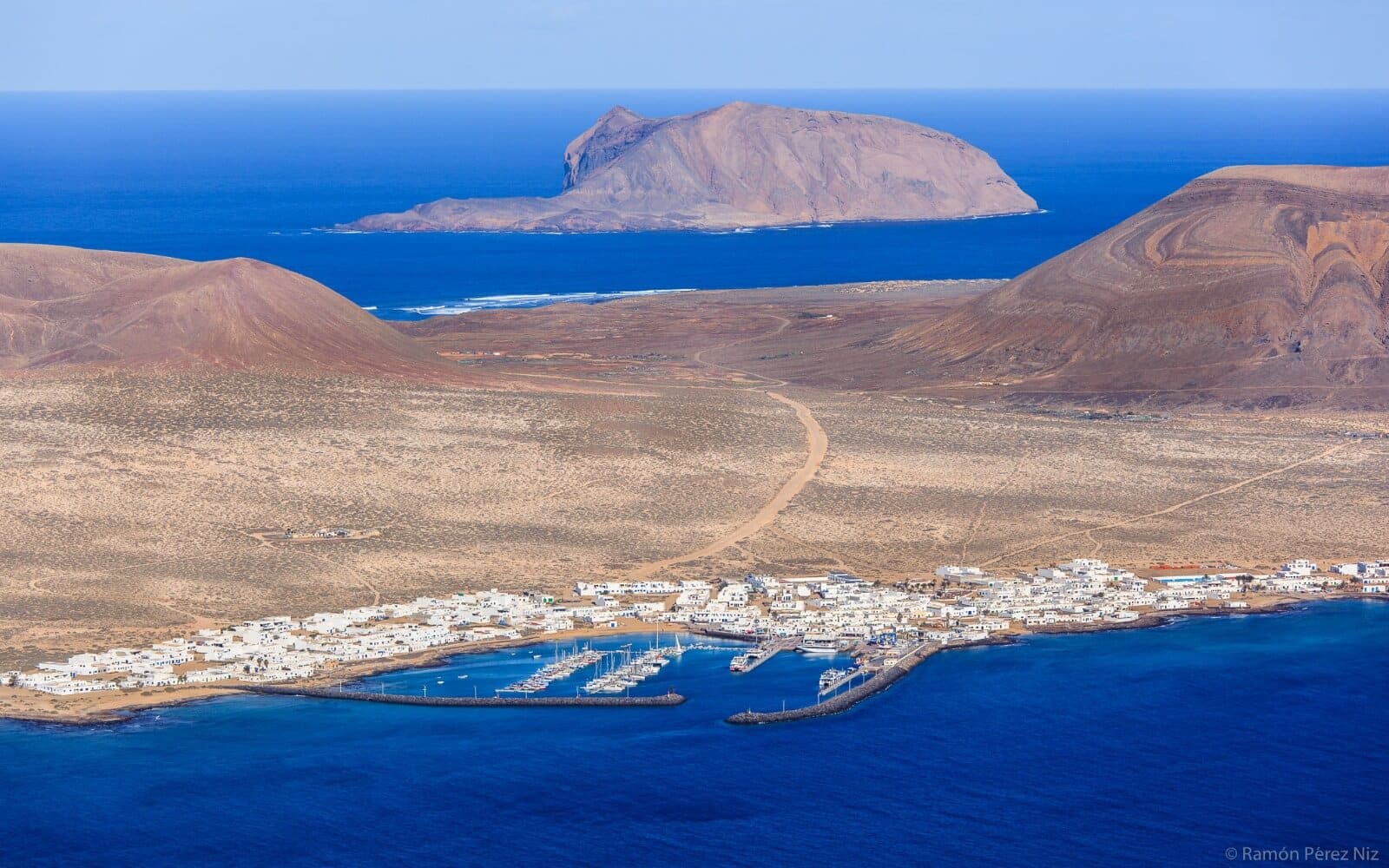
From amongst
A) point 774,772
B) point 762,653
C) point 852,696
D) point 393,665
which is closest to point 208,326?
point 393,665

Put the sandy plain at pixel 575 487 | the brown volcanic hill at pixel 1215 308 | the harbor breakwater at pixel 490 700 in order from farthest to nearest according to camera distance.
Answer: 1. the brown volcanic hill at pixel 1215 308
2. the sandy plain at pixel 575 487
3. the harbor breakwater at pixel 490 700

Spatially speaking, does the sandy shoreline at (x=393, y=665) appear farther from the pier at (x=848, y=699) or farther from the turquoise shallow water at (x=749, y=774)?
the turquoise shallow water at (x=749, y=774)

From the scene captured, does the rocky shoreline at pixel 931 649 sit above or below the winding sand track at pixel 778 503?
below

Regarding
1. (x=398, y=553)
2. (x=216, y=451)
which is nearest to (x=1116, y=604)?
(x=398, y=553)

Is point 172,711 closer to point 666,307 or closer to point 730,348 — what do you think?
point 730,348

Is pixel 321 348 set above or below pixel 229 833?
above

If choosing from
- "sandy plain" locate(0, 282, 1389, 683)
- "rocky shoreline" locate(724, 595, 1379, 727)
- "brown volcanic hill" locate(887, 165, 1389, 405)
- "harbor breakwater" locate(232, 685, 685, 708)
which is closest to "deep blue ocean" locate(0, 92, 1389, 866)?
"harbor breakwater" locate(232, 685, 685, 708)

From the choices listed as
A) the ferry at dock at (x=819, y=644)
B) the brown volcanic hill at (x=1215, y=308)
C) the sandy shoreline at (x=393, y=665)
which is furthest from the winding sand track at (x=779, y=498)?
the brown volcanic hill at (x=1215, y=308)
